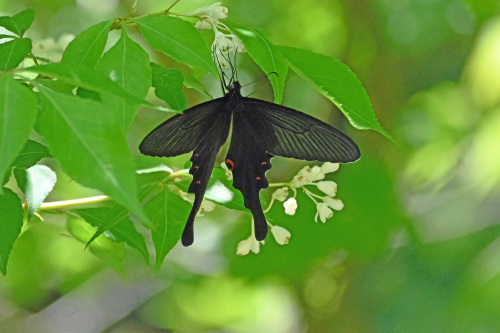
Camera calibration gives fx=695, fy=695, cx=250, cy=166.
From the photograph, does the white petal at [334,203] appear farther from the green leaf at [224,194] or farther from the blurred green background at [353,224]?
the blurred green background at [353,224]

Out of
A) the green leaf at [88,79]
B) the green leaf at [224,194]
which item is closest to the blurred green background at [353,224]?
the green leaf at [224,194]

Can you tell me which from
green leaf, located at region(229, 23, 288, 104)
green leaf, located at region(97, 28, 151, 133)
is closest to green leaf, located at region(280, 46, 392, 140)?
green leaf, located at region(229, 23, 288, 104)

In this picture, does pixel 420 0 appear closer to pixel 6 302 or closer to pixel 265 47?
pixel 6 302

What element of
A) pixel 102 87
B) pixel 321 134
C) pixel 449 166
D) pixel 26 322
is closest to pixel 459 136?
pixel 449 166

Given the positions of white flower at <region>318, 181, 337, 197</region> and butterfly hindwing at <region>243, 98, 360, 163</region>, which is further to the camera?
white flower at <region>318, 181, 337, 197</region>

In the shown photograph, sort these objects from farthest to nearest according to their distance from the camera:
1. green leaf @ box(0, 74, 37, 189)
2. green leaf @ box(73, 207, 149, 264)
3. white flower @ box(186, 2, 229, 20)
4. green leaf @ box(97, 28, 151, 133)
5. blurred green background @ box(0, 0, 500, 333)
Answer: blurred green background @ box(0, 0, 500, 333) → green leaf @ box(73, 207, 149, 264) → white flower @ box(186, 2, 229, 20) → green leaf @ box(97, 28, 151, 133) → green leaf @ box(0, 74, 37, 189)

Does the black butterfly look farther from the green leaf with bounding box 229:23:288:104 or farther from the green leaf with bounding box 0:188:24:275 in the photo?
the green leaf with bounding box 0:188:24:275
